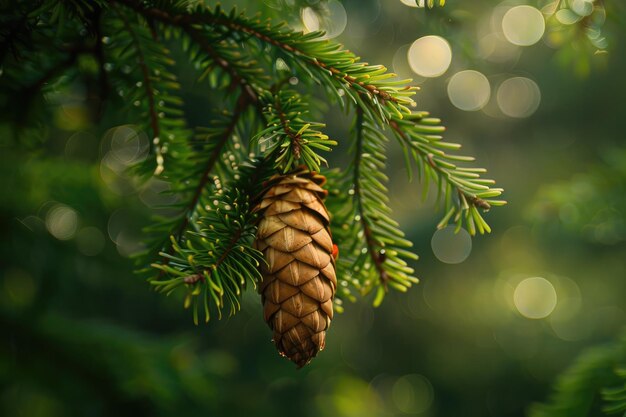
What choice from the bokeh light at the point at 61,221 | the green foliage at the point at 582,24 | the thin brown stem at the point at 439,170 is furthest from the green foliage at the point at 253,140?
the bokeh light at the point at 61,221

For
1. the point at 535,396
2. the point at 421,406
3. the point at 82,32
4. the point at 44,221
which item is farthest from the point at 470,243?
the point at 82,32

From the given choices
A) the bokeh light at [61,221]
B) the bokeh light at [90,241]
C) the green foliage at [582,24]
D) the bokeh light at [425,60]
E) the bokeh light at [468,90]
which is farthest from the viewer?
the bokeh light at [468,90]

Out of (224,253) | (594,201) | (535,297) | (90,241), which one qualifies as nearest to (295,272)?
(224,253)

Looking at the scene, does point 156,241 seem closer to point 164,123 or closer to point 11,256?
point 164,123

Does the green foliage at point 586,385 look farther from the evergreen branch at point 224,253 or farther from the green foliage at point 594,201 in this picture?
the evergreen branch at point 224,253

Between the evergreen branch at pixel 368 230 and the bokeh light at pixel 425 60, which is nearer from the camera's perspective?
the evergreen branch at pixel 368 230

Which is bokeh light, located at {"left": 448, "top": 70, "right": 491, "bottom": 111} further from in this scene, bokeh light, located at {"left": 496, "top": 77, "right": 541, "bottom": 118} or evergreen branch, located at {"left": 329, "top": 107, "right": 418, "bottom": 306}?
evergreen branch, located at {"left": 329, "top": 107, "right": 418, "bottom": 306}
